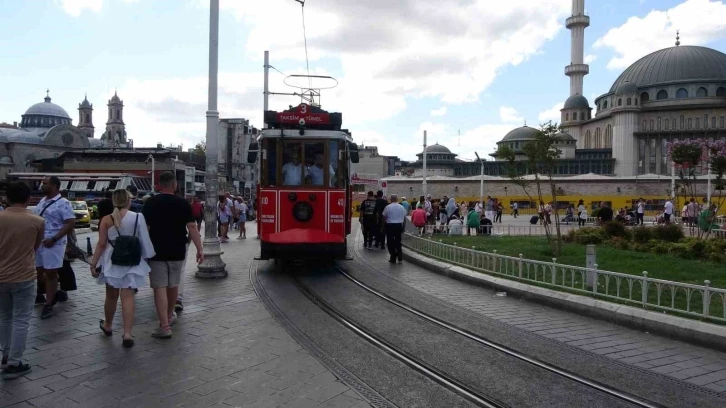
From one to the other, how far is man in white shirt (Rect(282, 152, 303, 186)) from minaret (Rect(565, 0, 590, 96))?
92.7 m

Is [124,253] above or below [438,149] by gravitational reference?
below

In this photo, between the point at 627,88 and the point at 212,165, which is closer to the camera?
the point at 212,165

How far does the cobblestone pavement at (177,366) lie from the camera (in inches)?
194

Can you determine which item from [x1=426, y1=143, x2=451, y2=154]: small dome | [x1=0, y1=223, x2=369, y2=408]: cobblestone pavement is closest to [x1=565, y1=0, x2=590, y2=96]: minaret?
[x1=426, y1=143, x2=451, y2=154]: small dome

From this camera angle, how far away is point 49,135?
94.1 metres

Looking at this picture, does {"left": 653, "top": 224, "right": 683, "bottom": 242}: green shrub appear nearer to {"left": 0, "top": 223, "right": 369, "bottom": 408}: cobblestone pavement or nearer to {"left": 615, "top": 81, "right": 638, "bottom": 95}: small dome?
{"left": 0, "top": 223, "right": 369, "bottom": 408}: cobblestone pavement

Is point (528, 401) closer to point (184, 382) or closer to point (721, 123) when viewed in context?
point (184, 382)

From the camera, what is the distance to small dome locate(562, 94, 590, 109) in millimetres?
104875

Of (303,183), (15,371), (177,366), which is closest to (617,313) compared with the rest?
(177,366)

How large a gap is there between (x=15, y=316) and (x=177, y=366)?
159 cm

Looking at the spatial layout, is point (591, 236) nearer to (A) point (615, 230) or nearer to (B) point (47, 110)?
(A) point (615, 230)

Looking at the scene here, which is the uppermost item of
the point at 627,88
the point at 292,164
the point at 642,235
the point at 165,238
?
the point at 627,88

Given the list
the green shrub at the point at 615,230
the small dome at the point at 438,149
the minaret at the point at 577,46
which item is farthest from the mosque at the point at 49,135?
the green shrub at the point at 615,230

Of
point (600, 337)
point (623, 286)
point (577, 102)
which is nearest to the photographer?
point (600, 337)
